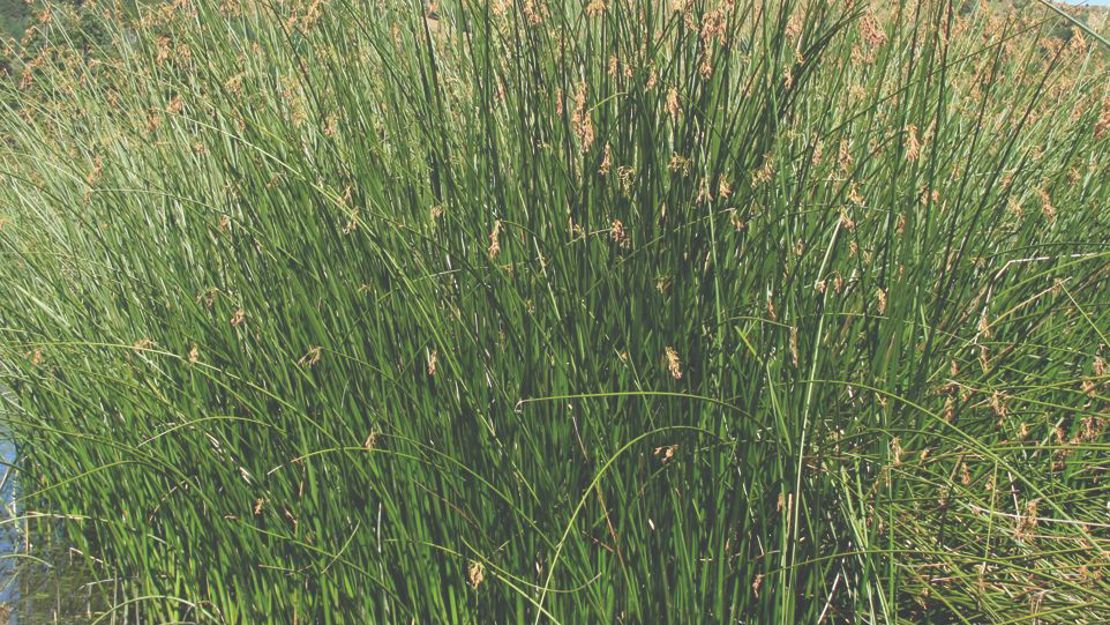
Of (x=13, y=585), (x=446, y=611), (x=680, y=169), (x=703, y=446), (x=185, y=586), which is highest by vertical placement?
(x=680, y=169)

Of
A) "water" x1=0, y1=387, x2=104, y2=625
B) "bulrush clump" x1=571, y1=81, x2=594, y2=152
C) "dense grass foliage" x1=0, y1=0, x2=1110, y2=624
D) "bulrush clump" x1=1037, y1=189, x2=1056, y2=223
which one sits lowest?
"water" x1=0, y1=387, x2=104, y2=625

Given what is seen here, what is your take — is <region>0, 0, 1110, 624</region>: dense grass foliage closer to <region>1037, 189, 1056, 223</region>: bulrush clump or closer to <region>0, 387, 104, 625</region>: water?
<region>1037, 189, 1056, 223</region>: bulrush clump

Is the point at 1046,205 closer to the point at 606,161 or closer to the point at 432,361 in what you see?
the point at 606,161

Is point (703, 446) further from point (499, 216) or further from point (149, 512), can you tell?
point (149, 512)

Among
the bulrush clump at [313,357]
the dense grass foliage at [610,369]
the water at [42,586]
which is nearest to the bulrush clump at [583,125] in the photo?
the dense grass foliage at [610,369]

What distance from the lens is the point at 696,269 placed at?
2.14 meters

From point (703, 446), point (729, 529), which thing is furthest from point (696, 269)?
point (729, 529)

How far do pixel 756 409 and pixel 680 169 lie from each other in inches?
21.3

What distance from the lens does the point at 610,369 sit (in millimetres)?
2213

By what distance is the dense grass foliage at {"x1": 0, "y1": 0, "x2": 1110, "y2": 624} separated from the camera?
81.0 inches

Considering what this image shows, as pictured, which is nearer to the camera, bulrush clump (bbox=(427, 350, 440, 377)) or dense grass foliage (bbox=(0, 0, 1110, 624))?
bulrush clump (bbox=(427, 350, 440, 377))

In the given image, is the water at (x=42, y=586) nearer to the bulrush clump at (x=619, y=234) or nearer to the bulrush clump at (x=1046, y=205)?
the bulrush clump at (x=619, y=234)

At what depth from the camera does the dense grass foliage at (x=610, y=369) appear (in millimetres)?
2059

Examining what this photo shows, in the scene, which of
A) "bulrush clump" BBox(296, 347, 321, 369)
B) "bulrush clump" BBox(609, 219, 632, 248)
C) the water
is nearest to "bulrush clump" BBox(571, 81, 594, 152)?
"bulrush clump" BBox(609, 219, 632, 248)
